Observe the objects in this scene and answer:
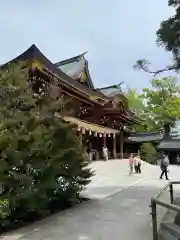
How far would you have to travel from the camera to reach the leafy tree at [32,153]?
7680 millimetres

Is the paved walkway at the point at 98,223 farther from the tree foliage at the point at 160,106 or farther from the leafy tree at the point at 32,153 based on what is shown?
the tree foliage at the point at 160,106

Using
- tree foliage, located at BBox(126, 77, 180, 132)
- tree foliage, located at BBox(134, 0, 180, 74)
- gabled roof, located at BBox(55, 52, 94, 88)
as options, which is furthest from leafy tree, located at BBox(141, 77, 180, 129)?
tree foliage, located at BBox(134, 0, 180, 74)

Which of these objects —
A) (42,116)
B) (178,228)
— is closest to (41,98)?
(42,116)

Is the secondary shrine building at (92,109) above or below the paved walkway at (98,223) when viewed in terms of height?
above

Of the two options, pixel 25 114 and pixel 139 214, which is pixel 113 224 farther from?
pixel 25 114

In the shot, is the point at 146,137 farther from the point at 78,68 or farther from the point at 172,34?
the point at 172,34

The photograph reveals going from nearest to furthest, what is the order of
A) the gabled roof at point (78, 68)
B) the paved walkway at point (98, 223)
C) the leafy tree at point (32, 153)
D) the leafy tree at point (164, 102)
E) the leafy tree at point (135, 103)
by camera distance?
the paved walkway at point (98, 223) → the leafy tree at point (32, 153) → the gabled roof at point (78, 68) → the leafy tree at point (164, 102) → the leafy tree at point (135, 103)

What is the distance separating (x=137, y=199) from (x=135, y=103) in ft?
158

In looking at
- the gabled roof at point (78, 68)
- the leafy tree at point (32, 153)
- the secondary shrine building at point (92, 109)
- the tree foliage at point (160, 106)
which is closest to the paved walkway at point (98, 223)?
the leafy tree at point (32, 153)

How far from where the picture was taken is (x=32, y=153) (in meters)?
8.33

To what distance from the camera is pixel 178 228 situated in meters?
5.10

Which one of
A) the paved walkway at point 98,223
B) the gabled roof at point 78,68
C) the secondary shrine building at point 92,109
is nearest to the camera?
the paved walkway at point 98,223

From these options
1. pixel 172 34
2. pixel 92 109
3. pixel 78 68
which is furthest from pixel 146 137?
pixel 172 34

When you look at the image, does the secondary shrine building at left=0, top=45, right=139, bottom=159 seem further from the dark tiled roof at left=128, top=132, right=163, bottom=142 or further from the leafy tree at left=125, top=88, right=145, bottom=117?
the leafy tree at left=125, top=88, right=145, bottom=117
